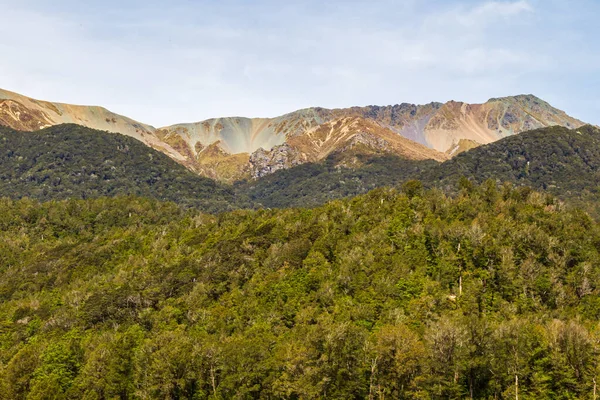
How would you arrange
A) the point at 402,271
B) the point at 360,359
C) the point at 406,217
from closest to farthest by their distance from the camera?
the point at 360,359, the point at 402,271, the point at 406,217

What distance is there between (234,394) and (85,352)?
149 feet

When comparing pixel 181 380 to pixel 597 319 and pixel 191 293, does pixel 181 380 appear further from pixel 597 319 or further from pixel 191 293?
pixel 597 319

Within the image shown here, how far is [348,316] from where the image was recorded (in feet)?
390

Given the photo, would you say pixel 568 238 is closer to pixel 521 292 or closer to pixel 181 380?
pixel 521 292

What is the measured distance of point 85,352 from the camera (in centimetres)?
11888

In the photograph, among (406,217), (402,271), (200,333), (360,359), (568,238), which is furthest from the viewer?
(406,217)

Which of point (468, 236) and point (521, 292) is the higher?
point (468, 236)

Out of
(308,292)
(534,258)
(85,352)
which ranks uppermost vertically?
(534,258)

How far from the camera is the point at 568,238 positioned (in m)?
154

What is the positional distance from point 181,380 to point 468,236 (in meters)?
91.2

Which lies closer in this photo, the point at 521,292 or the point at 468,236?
the point at 521,292

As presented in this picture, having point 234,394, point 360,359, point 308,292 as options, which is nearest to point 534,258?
point 308,292

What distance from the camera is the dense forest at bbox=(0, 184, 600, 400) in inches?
3410

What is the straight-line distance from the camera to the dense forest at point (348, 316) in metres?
86.6
